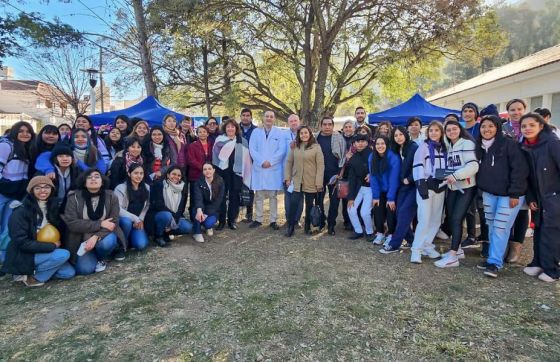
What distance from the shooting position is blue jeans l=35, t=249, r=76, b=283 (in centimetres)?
387

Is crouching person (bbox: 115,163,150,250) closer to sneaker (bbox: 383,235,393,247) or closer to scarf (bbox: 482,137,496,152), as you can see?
sneaker (bbox: 383,235,393,247)

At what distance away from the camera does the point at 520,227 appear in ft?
14.7

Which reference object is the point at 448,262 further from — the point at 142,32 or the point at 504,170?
the point at 142,32

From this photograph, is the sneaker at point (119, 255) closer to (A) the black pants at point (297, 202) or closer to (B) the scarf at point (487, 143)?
(A) the black pants at point (297, 202)

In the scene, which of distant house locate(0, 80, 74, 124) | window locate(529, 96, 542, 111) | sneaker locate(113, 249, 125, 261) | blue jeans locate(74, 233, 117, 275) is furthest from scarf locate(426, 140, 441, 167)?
distant house locate(0, 80, 74, 124)

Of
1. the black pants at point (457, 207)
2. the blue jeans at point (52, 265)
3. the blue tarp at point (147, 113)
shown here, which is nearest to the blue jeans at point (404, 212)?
the black pants at point (457, 207)

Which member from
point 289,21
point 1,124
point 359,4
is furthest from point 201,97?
point 1,124

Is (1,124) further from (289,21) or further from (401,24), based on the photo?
(401,24)

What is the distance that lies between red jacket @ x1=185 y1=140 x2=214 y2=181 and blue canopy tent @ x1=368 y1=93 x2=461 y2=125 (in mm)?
5996

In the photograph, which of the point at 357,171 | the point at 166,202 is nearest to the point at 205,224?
the point at 166,202

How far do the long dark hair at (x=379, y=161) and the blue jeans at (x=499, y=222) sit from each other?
1.26 m

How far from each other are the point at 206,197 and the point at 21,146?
2355mm

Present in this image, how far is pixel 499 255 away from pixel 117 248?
4479 mm

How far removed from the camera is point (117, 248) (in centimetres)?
468
